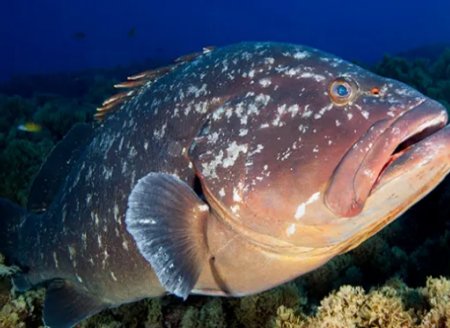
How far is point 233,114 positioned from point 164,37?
115497 mm

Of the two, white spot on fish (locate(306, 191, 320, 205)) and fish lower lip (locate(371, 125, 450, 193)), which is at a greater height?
fish lower lip (locate(371, 125, 450, 193))

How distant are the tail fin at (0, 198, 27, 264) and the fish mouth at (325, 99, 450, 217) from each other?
3.15m

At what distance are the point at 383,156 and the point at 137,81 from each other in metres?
2.05

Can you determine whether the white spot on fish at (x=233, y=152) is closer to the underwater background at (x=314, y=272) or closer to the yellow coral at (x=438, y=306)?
the underwater background at (x=314, y=272)

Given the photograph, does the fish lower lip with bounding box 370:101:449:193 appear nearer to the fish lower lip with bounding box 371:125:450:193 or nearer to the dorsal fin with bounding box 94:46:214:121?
the fish lower lip with bounding box 371:125:450:193

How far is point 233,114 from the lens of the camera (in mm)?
2354

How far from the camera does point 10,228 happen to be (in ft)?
13.2

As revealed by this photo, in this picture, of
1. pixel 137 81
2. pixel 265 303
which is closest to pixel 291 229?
pixel 265 303

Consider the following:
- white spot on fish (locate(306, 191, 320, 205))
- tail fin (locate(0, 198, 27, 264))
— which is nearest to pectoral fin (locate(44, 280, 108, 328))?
tail fin (locate(0, 198, 27, 264))

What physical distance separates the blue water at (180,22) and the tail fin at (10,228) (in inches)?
3746

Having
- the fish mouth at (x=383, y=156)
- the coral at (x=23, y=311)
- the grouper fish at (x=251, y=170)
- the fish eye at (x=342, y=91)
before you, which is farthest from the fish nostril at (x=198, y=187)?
the coral at (x=23, y=311)

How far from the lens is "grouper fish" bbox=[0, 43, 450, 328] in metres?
1.91

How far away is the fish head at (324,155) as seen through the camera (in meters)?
1.86

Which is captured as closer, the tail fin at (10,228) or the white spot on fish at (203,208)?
the white spot on fish at (203,208)
